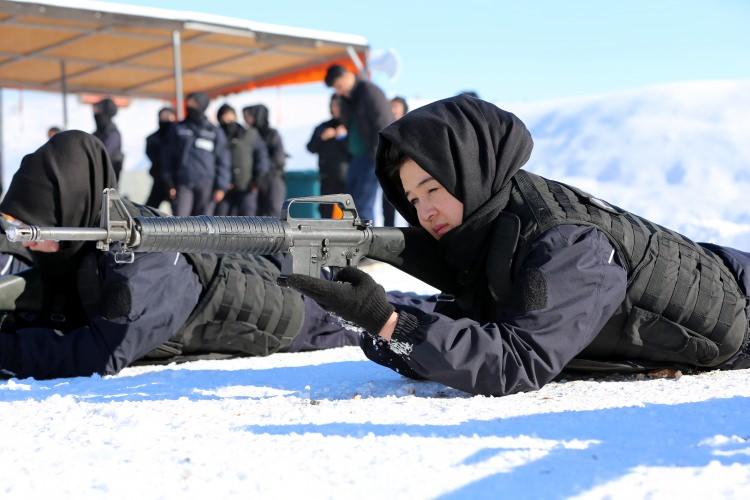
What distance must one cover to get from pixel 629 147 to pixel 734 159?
2934 mm

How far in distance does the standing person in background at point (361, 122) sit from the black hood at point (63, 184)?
433 centimetres

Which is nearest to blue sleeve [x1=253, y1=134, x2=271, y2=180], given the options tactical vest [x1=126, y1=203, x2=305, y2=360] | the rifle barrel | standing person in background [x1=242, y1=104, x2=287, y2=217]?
standing person in background [x1=242, y1=104, x2=287, y2=217]

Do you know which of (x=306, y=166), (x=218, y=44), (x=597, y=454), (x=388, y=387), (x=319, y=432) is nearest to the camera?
(x=597, y=454)

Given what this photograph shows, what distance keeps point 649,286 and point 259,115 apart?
8.23 meters

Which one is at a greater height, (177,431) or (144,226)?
(144,226)

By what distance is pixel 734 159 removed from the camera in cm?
1638

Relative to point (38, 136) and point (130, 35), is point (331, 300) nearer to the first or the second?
point (130, 35)

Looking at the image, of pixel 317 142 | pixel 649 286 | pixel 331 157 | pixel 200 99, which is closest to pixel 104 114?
pixel 200 99

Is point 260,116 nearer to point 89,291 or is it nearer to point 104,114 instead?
point 104,114

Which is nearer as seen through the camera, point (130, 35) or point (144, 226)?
point (144, 226)

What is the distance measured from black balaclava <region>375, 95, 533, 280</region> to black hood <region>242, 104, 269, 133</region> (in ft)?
26.1

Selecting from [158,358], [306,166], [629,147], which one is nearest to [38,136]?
[306,166]

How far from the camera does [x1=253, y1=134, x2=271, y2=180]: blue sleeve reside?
10.1 m

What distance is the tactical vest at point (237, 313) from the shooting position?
3.49m
